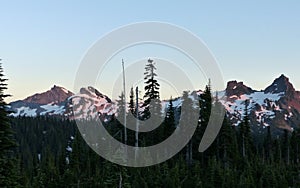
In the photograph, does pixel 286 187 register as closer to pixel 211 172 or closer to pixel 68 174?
pixel 211 172

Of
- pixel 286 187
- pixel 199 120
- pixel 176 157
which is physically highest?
pixel 199 120

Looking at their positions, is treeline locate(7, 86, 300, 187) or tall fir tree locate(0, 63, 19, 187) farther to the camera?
treeline locate(7, 86, 300, 187)

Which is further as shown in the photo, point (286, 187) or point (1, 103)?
point (286, 187)

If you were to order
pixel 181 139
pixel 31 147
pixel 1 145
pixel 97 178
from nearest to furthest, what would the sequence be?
1. pixel 1 145
2. pixel 97 178
3. pixel 181 139
4. pixel 31 147

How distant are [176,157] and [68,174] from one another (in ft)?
45.4

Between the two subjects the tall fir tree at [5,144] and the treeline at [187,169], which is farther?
the treeline at [187,169]

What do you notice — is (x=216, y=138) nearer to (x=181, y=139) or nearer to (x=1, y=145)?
(x=181, y=139)

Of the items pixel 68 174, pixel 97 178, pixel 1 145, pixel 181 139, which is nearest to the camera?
pixel 1 145

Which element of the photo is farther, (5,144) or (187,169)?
(187,169)

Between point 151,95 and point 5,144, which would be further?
point 151,95

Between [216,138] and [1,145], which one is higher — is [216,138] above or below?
above

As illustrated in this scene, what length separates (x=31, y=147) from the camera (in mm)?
171000

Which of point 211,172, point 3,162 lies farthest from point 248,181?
point 3,162

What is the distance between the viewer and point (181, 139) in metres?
55.7
